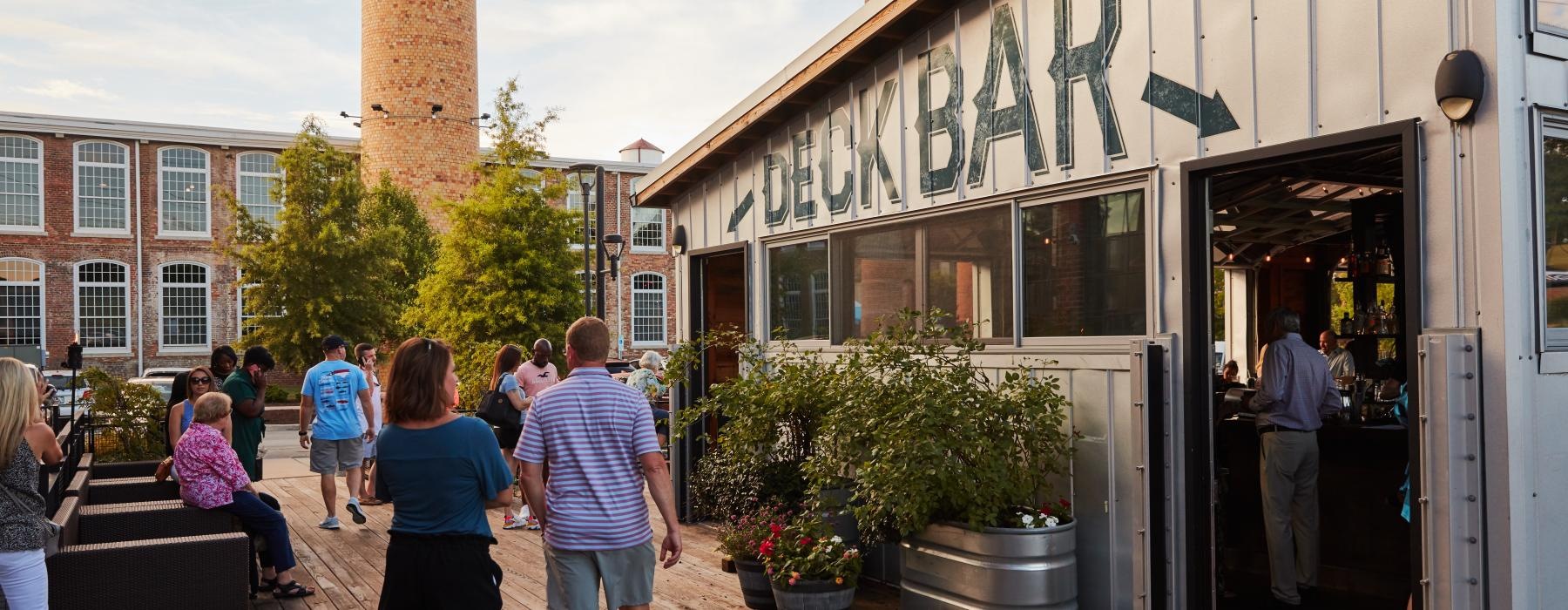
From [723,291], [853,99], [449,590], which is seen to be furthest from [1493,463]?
[723,291]

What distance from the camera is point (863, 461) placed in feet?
19.6

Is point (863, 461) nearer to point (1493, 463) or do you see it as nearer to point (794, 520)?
point (794, 520)

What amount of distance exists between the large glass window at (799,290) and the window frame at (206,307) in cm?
3343

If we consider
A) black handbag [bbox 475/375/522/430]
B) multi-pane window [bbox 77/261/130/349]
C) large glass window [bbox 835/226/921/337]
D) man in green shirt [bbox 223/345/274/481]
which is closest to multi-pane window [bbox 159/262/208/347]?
multi-pane window [bbox 77/261/130/349]

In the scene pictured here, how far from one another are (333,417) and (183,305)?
3158 centimetres

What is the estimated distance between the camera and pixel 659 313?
43.8m

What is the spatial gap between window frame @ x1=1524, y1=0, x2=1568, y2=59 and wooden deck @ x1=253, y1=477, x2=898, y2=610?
14.3 feet

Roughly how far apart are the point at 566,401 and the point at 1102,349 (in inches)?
108

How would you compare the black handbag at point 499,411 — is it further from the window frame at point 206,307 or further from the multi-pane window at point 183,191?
the multi-pane window at point 183,191

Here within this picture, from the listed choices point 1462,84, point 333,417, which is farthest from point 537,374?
point 1462,84

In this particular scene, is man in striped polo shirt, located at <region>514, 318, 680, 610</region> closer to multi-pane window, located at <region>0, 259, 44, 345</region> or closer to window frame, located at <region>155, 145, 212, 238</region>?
window frame, located at <region>155, 145, 212, 238</region>

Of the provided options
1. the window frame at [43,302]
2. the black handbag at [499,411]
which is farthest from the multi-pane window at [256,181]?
the black handbag at [499,411]

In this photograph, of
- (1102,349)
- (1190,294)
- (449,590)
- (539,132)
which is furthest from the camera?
(539,132)

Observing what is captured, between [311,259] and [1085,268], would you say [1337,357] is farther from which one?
[311,259]
